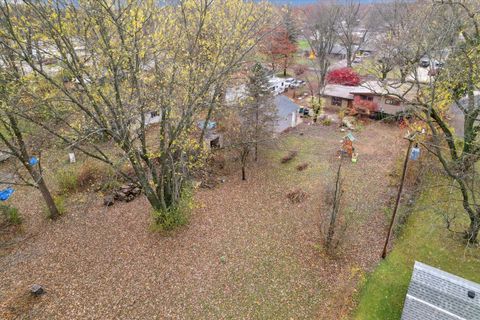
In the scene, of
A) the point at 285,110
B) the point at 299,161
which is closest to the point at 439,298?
the point at 299,161

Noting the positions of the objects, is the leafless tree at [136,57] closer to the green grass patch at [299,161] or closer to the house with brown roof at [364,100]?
the green grass patch at [299,161]

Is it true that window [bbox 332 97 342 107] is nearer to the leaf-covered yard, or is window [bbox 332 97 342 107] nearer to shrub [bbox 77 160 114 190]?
the leaf-covered yard

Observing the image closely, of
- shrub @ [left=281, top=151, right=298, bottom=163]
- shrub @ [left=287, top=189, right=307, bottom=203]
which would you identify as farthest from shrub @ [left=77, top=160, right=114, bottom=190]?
shrub @ [left=281, top=151, right=298, bottom=163]

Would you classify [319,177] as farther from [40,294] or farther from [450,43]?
[40,294]

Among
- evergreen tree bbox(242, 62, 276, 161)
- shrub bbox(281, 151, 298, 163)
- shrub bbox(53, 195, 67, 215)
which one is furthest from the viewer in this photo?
shrub bbox(281, 151, 298, 163)

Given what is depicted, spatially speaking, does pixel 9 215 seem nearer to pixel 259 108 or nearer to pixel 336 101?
pixel 259 108

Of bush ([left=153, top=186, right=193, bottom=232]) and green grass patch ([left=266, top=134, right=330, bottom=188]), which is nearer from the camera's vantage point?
bush ([left=153, top=186, right=193, bottom=232])
